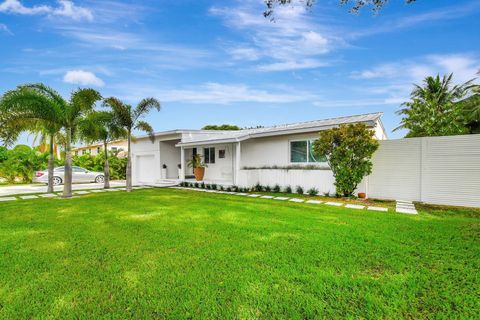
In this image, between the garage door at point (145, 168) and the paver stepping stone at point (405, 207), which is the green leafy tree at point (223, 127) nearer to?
the garage door at point (145, 168)

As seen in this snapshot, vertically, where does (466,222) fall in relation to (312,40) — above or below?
below

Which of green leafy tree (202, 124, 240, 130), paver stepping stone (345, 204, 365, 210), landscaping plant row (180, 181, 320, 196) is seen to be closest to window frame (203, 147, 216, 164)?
landscaping plant row (180, 181, 320, 196)

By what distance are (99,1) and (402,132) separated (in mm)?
30223

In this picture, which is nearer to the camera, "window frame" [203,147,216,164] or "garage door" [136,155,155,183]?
"window frame" [203,147,216,164]

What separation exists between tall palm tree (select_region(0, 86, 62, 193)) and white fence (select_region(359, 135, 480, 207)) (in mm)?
13147

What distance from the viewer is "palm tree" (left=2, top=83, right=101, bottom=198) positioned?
1005cm

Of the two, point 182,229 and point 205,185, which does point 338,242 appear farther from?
point 205,185

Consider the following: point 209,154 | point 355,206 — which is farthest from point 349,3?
point 209,154

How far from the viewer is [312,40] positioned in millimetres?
14250

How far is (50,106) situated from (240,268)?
36.2 ft

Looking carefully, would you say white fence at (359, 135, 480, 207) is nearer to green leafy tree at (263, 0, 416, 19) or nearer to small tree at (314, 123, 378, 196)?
small tree at (314, 123, 378, 196)

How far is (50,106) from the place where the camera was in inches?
422

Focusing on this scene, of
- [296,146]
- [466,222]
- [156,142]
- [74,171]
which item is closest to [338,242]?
[466,222]

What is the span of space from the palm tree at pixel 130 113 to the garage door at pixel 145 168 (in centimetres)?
541
